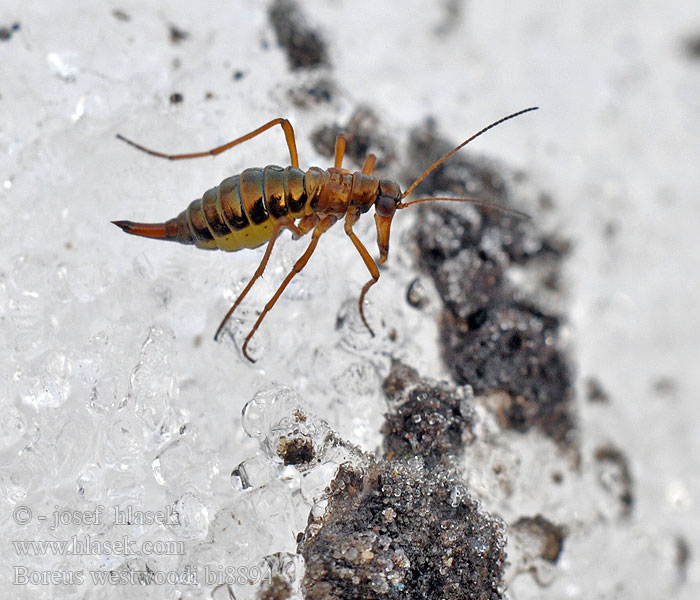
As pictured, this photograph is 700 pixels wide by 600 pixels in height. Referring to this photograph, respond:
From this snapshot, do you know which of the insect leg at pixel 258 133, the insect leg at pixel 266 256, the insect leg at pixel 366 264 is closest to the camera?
the insect leg at pixel 266 256

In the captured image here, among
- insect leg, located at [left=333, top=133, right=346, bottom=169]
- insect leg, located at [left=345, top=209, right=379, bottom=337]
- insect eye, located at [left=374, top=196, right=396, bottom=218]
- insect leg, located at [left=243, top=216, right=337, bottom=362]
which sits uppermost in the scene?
insect leg, located at [left=333, top=133, right=346, bottom=169]

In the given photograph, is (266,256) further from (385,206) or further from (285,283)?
(385,206)

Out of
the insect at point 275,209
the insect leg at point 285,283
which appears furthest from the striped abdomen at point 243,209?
the insect leg at point 285,283

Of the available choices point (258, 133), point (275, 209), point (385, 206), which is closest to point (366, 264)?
point (385, 206)

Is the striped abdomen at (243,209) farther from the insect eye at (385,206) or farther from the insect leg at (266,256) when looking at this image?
the insect eye at (385,206)

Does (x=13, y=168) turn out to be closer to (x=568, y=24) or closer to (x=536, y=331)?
(x=536, y=331)

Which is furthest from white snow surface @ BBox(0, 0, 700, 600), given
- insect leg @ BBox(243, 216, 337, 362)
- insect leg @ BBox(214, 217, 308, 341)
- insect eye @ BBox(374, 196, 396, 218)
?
insect eye @ BBox(374, 196, 396, 218)

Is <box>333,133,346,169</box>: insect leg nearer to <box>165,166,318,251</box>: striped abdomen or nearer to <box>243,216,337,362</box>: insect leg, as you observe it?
<box>165,166,318,251</box>: striped abdomen
